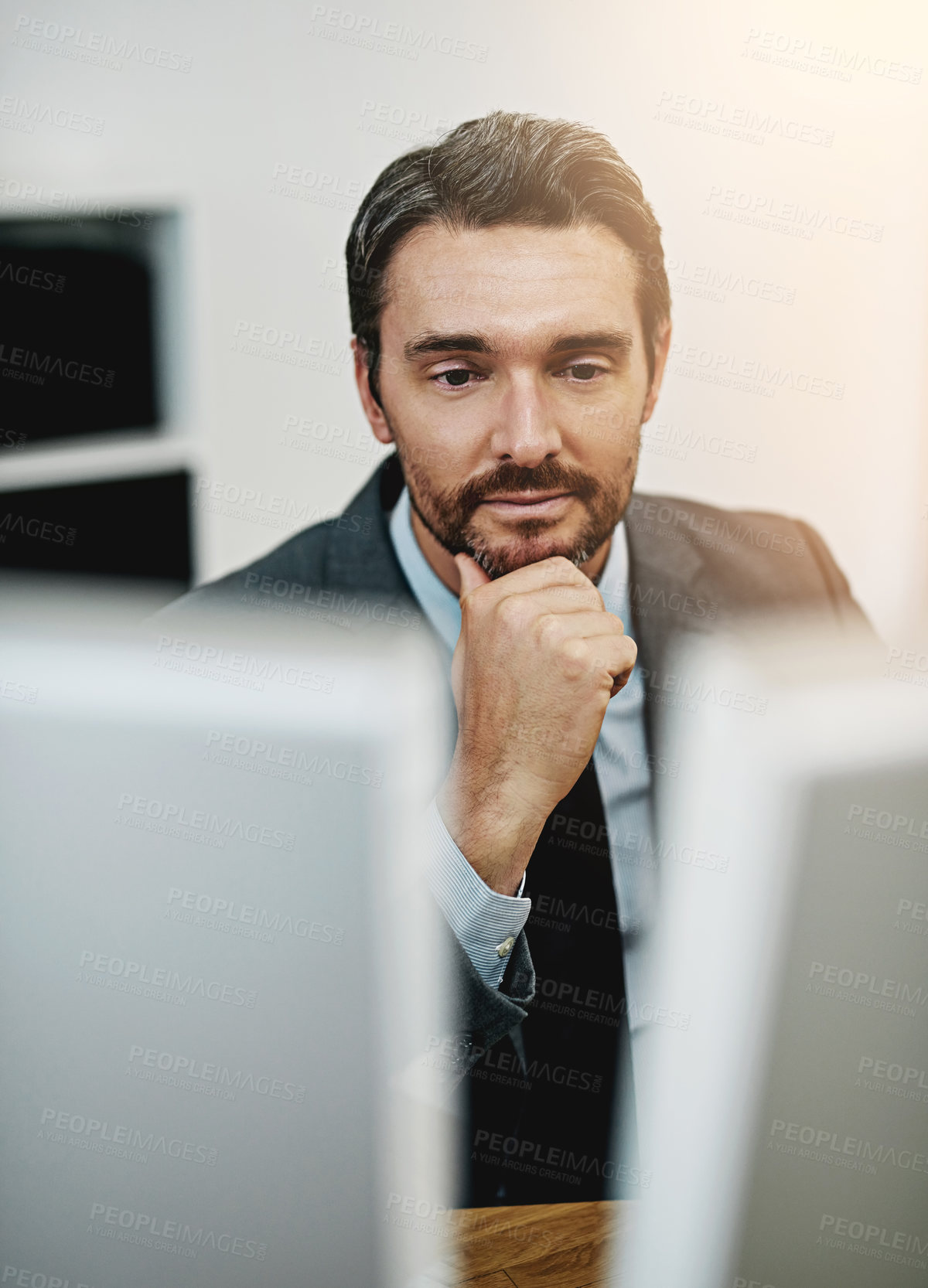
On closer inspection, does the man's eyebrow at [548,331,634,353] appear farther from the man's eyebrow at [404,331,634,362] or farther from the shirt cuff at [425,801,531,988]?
the shirt cuff at [425,801,531,988]

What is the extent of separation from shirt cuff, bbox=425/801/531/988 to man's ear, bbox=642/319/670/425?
2.78 feet

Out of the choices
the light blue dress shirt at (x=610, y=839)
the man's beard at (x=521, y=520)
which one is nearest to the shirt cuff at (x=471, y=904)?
the light blue dress shirt at (x=610, y=839)

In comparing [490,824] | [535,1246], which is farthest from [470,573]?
[535,1246]

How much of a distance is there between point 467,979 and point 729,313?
4.49 ft

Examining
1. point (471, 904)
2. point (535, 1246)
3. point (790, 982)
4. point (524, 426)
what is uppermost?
point (524, 426)

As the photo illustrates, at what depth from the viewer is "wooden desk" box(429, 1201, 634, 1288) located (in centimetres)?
204

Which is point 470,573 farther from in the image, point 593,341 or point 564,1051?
point 564,1051

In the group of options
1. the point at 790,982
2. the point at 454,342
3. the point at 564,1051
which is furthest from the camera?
the point at 790,982

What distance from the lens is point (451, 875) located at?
1885 mm

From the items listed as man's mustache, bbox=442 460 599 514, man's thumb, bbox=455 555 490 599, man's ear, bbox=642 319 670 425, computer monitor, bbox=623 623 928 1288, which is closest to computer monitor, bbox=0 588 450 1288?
man's thumb, bbox=455 555 490 599

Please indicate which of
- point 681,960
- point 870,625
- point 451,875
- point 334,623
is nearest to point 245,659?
point 334,623

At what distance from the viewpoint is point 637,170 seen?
6.17 feet

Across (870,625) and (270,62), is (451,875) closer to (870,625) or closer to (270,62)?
(870,625)

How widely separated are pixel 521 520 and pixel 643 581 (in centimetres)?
→ 29
